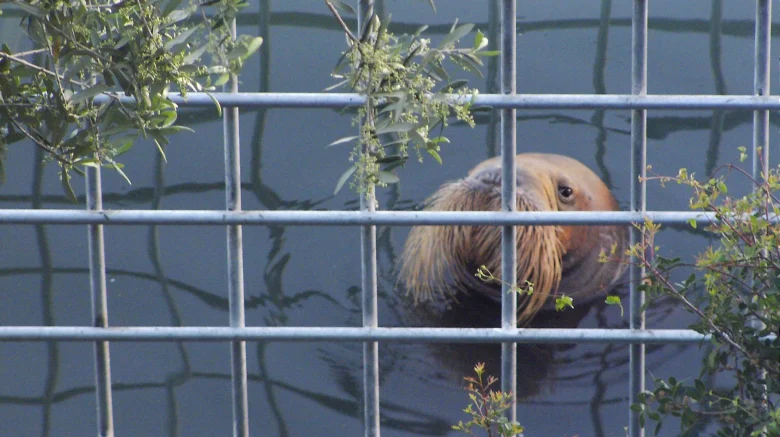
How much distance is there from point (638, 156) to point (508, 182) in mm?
295

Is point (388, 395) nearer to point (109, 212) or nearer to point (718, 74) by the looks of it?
point (109, 212)

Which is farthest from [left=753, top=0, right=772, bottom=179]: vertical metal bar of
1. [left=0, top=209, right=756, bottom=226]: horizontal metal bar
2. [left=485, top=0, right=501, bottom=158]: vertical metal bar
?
[left=485, top=0, right=501, bottom=158]: vertical metal bar

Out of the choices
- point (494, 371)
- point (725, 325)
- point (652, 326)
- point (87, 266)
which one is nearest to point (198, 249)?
point (87, 266)

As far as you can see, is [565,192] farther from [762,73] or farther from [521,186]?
[762,73]

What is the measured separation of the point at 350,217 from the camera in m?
2.16

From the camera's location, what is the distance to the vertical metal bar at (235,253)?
2.21 m

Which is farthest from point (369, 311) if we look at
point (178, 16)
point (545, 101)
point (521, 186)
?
point (521, 186)

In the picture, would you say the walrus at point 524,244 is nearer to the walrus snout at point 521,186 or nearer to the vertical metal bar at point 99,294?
the walrus snout at point 521,186

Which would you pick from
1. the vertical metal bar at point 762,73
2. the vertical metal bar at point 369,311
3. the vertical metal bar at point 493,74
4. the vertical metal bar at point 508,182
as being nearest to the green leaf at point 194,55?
the vertical metal bar at point 369,311

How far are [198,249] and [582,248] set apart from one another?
4.22 feet

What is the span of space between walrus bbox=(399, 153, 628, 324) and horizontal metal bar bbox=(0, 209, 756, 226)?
735 millimetres

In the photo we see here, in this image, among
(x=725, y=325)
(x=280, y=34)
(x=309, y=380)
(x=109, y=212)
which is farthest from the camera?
(x=280, y=34)

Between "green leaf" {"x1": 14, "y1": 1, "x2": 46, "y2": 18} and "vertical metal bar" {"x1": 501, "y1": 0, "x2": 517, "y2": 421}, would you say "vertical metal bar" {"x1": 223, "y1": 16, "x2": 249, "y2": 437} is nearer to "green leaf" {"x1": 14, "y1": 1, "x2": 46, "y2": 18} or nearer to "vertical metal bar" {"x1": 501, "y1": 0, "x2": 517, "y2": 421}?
"vertical metal bar" {"x1": 501, "y1": 0, "x2": 517, "y2": 421}

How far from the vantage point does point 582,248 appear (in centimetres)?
337
